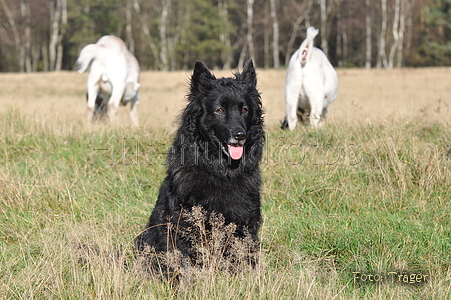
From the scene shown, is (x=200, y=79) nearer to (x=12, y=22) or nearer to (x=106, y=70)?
(x=106, y=70)

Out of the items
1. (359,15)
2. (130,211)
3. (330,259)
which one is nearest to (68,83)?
(130,211)

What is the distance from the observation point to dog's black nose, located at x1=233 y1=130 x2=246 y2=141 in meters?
3.29

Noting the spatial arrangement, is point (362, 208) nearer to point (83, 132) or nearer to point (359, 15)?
Result: point (83, 132)

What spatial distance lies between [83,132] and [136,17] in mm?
36982

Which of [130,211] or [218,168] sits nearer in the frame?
[218,168]

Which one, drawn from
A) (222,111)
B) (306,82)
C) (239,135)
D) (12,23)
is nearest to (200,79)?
(222,111)

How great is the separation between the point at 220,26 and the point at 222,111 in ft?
125

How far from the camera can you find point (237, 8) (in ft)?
134

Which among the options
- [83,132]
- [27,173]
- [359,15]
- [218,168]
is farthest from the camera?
[359,15]

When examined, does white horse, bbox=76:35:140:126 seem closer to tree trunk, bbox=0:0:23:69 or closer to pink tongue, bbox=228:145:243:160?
pink tongue, bbox=228:145:243:160

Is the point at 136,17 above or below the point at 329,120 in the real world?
above

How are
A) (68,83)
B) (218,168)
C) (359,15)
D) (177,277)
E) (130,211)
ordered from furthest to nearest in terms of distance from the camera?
(359,15), (68,83), (130,211), (218,168), (177,277)

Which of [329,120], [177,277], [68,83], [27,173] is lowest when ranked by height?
[177,277]

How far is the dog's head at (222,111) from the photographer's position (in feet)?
11.2
